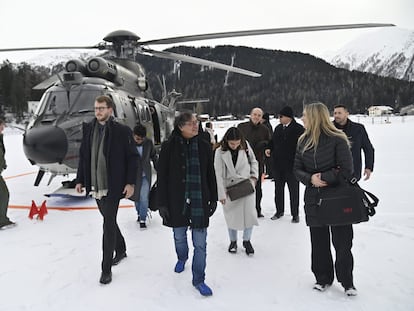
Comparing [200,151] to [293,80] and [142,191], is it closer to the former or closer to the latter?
[142,191]

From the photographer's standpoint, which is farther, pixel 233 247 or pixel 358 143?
pixel 358 143

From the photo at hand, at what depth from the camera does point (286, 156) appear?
17.2 feet

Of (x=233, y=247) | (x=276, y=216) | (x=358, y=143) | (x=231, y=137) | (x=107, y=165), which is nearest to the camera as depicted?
(x=107, y=165)

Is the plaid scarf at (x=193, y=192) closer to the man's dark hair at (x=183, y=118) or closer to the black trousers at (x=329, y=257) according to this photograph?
the man's dark hair at (x=183, y=118)

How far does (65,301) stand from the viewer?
302cm

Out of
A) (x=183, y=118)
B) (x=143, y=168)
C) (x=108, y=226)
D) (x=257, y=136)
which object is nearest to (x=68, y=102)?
(x=143, y=168)

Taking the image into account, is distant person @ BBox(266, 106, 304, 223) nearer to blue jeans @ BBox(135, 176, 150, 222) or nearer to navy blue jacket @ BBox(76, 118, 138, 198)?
blue jeans @ BBox(135, 176, 150, 222)

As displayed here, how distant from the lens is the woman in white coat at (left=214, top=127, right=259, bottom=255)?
3931 millimetres

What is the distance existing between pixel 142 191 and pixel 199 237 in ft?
7.29

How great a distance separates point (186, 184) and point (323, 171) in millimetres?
1253

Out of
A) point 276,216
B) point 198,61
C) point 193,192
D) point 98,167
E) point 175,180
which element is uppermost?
point 198,61

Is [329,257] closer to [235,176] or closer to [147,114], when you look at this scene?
[235,176]

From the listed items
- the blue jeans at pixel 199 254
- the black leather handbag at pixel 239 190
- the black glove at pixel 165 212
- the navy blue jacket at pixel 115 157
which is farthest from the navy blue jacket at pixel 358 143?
the navy blue jacket at pixel 115 157

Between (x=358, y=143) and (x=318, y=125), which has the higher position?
(x=318, y=125)
